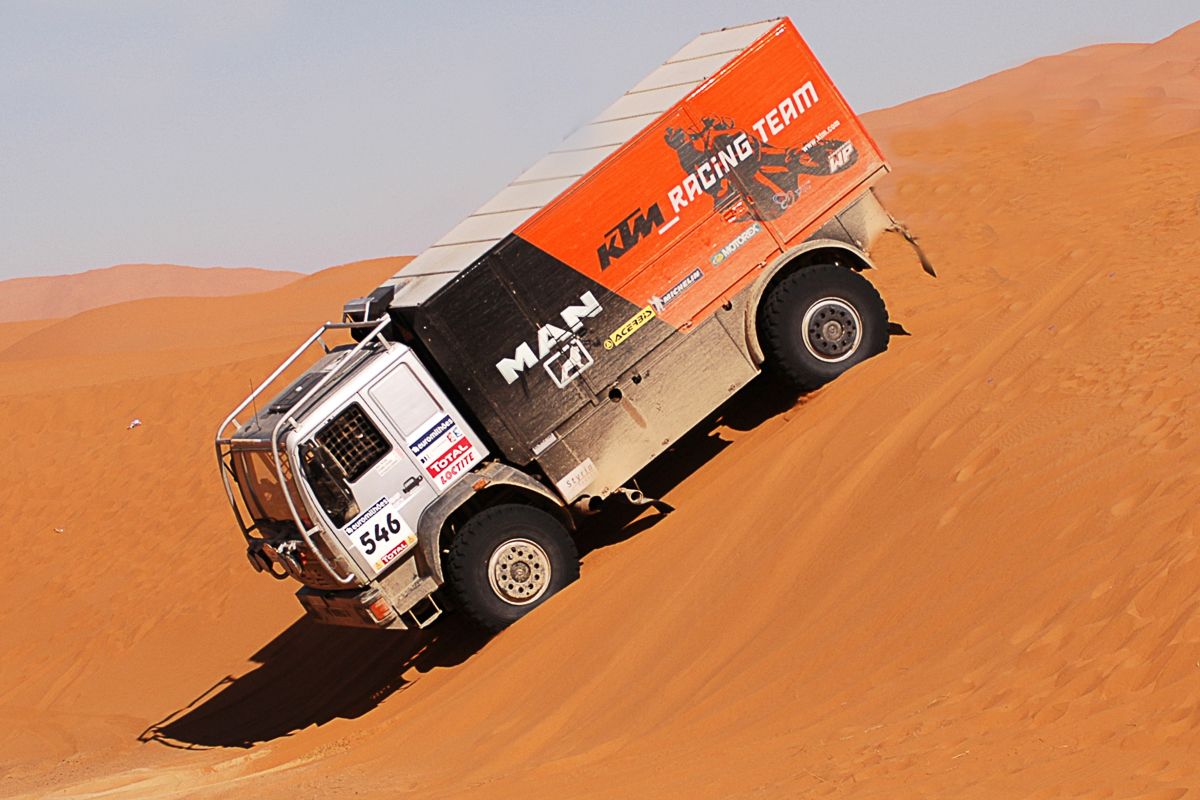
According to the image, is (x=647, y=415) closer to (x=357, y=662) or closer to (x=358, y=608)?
(x=358, y=608)

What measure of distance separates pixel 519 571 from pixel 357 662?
3052mm

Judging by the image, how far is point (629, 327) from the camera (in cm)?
1259

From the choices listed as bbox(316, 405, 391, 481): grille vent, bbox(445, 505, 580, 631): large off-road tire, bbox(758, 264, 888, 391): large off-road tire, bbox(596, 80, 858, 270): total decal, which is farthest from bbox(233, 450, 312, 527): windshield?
bbox(758, 264, 888, 391): large off-road tire

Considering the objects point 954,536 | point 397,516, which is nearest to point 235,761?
point 397,516

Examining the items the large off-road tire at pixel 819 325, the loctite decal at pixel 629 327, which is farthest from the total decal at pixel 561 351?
the large off-road tire at pixel 819 325

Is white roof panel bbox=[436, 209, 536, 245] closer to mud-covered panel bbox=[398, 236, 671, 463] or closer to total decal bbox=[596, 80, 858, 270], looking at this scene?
mud-covered panel bbox=[398, 236, 671, 463]

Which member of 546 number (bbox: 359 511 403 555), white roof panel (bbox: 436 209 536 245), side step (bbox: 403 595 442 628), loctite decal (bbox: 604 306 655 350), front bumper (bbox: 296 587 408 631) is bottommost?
side step (bbox: 403 595 442 628)

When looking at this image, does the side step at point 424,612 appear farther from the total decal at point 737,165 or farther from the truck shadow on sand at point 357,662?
the total decal at point 737,165

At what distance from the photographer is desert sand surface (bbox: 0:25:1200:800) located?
7.51 meters

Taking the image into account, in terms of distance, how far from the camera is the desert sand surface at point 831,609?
7512 millimetres

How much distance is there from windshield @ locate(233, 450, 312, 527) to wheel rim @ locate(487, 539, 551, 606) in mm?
1649

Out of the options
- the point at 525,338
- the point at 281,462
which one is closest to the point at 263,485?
the point at 281,462

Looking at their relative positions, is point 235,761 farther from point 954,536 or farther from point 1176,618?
point 1176,618

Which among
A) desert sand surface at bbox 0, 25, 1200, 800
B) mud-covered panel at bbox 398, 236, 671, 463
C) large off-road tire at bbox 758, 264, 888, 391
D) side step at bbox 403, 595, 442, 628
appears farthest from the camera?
large off-road tire at bbox 758, 264, 888, 391
